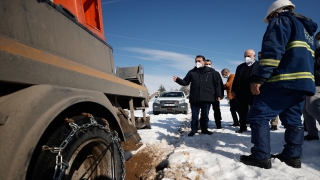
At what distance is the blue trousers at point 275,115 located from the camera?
7.38 ft

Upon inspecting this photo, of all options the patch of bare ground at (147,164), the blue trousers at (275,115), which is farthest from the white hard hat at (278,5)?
the patch of bare ground at (147,164)

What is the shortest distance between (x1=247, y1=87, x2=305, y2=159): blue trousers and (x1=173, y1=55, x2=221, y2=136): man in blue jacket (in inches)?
78.9

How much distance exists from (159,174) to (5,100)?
188 centimetres

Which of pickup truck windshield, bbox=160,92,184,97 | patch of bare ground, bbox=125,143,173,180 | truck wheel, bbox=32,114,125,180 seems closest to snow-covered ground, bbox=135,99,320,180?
patch of bare ground, bbox=125,143,173,180

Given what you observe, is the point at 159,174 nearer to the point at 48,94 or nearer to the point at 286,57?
the point at 48,94

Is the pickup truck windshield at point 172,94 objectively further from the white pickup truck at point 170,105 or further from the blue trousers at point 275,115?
the blue trousers at point 275,115

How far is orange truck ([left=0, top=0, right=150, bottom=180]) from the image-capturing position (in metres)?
0.98

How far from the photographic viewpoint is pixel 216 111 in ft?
17.7

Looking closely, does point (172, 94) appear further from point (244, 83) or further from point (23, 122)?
point (23, 122)

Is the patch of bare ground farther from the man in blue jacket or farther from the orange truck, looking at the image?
the man in blue jacket

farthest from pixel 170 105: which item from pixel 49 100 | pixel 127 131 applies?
pixel 49 100

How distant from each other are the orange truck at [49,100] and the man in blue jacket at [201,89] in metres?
2.71

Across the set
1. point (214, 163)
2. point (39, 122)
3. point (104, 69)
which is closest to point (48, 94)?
point (39, 122)

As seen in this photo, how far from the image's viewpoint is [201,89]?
14.5 feet
